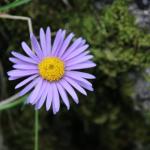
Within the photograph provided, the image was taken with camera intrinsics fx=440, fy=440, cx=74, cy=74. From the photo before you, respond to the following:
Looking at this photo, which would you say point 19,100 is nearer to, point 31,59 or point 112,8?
point 31,59

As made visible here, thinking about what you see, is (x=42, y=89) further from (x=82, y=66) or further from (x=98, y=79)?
(x=98, y=79)

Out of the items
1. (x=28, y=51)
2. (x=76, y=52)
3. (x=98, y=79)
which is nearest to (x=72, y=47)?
(x=76, y=52)

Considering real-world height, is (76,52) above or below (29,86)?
above

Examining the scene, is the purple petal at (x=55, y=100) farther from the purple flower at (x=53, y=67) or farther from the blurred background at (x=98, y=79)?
the blurred background at (x=98, y=79)

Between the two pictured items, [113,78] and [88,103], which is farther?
[88,103]

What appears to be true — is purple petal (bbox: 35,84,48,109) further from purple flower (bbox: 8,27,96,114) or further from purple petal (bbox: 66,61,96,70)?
purple petal (bbox: 66,61,96,70)

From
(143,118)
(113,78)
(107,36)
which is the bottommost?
(143,118)

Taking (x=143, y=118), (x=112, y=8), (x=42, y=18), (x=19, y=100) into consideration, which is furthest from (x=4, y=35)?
(x=143, y=118)
